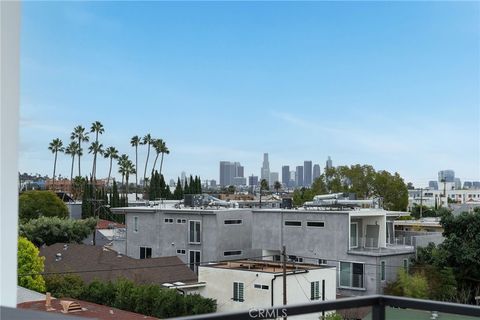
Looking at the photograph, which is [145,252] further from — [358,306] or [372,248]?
[358,306]

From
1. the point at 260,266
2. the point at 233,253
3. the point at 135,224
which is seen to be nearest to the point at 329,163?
the point at 135,224

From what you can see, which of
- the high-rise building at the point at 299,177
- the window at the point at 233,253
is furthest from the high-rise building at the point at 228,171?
the window at the point at 233,253

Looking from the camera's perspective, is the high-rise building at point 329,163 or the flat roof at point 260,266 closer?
the flat roof at point 260,266

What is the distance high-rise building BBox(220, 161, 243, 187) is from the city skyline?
475 mm

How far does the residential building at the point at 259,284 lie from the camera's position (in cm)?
1123

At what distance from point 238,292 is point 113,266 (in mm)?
3640

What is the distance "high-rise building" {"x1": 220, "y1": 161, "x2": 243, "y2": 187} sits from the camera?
41.8 m

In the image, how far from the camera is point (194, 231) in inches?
626

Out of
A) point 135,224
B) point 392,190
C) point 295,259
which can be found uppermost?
point 392,190

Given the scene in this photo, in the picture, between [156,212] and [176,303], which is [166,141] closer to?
[156,212]

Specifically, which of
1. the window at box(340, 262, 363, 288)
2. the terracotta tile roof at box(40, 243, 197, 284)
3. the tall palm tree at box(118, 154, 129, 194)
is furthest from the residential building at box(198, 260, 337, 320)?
the tall palm tree at box(118, 154, 129, 194)

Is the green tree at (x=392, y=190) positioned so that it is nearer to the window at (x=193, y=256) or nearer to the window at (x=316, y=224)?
the window at (x=316, y=224)

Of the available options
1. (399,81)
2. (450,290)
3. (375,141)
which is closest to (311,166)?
(375,141)

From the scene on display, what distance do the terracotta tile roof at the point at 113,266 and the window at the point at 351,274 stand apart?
3.08m
